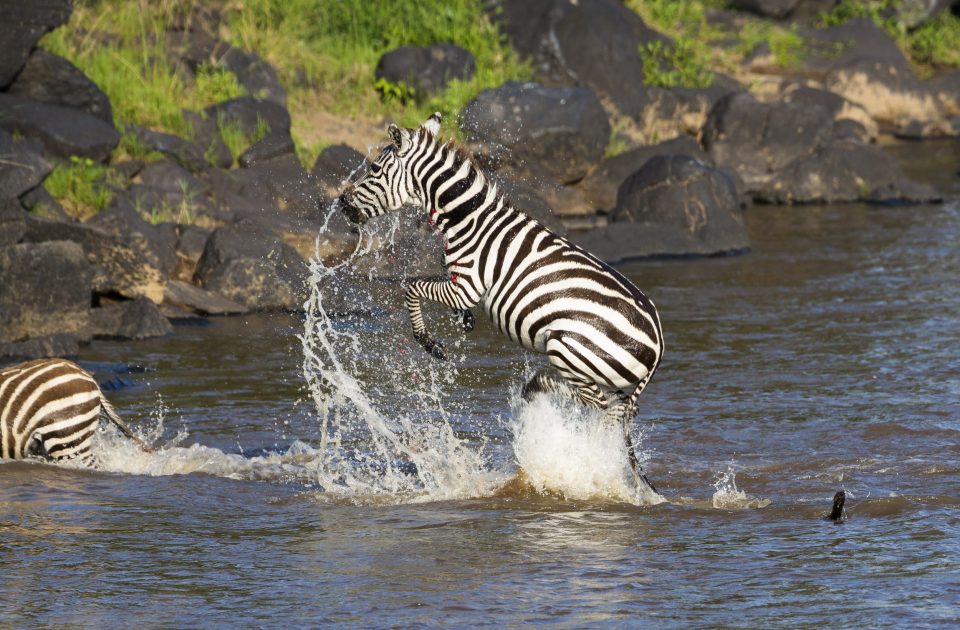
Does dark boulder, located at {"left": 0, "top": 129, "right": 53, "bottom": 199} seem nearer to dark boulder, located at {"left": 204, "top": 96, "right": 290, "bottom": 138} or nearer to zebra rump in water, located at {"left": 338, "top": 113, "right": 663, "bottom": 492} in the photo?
dark boulder, located at {"left": 204, "top": 96, "right": 290, "bottom": 138}

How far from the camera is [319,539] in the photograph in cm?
750

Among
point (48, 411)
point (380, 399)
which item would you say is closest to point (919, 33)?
point (380, 399)

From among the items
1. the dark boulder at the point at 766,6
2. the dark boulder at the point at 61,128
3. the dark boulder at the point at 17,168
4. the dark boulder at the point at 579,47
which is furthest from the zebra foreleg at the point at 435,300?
the dark boulder at the point at 766,6

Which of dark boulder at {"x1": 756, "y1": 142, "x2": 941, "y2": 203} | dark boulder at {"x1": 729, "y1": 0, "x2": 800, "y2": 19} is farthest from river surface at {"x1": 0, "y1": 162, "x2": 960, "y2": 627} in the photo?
dark boulder at {"x1": 729, "y1": 0, "x2": 800, "y2": 19}

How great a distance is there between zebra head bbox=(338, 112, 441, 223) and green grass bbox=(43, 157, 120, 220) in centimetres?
703

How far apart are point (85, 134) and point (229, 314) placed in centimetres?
315

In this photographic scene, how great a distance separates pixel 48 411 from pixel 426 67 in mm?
13592

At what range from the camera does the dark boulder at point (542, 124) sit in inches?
755

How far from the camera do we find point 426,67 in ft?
70.5

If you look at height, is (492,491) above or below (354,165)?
below

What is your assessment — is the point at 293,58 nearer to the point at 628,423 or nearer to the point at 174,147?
the point at 174,147

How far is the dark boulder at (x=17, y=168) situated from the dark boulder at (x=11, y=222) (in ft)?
0.31

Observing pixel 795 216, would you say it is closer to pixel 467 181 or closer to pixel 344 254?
pixel 344 254

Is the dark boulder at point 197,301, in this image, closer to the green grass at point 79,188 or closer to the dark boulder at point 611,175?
the green grass at point 79,188
